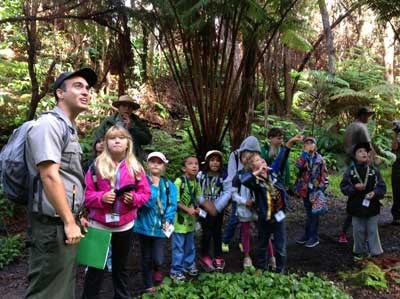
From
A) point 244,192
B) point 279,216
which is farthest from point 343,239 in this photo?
point 279,216

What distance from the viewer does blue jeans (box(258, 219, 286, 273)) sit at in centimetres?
395

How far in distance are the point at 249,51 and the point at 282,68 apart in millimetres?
6420

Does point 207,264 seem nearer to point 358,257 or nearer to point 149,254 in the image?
point 149,254

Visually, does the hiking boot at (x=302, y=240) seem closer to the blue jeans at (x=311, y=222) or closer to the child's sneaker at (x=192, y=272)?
the blue jeans at (x=311, y=222)

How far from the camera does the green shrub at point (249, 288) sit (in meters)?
3.14

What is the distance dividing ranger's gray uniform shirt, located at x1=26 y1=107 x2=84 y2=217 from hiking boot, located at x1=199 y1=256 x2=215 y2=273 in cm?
220

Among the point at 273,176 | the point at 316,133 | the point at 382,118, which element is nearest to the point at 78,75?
the point at 273,176

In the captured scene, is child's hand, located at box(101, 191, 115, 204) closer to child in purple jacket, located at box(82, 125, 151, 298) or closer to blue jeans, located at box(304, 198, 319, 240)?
child in purple jacket, located at box(82, 125, 151, 298)

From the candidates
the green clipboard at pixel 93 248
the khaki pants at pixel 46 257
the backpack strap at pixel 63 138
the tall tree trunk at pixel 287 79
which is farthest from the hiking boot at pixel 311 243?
the tall tree trunk at pixel 287 79

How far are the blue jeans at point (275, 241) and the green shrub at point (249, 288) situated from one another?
477 millimetres

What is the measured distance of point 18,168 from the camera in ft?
7.57

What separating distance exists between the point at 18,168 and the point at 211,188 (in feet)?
8.02

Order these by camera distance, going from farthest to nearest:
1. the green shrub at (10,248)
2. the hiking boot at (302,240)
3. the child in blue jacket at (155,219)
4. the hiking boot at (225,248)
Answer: the hiking boot at (302,240) < the hiking boot at (225,248) < the green shrub at (10,248) < the child in blue jacket at (155,219)

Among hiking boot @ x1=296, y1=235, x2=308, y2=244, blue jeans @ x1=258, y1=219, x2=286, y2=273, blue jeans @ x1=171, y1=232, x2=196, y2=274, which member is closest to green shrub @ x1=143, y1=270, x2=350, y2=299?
blue jeans @ x1=258, y1=219, x2=286, y2=273
